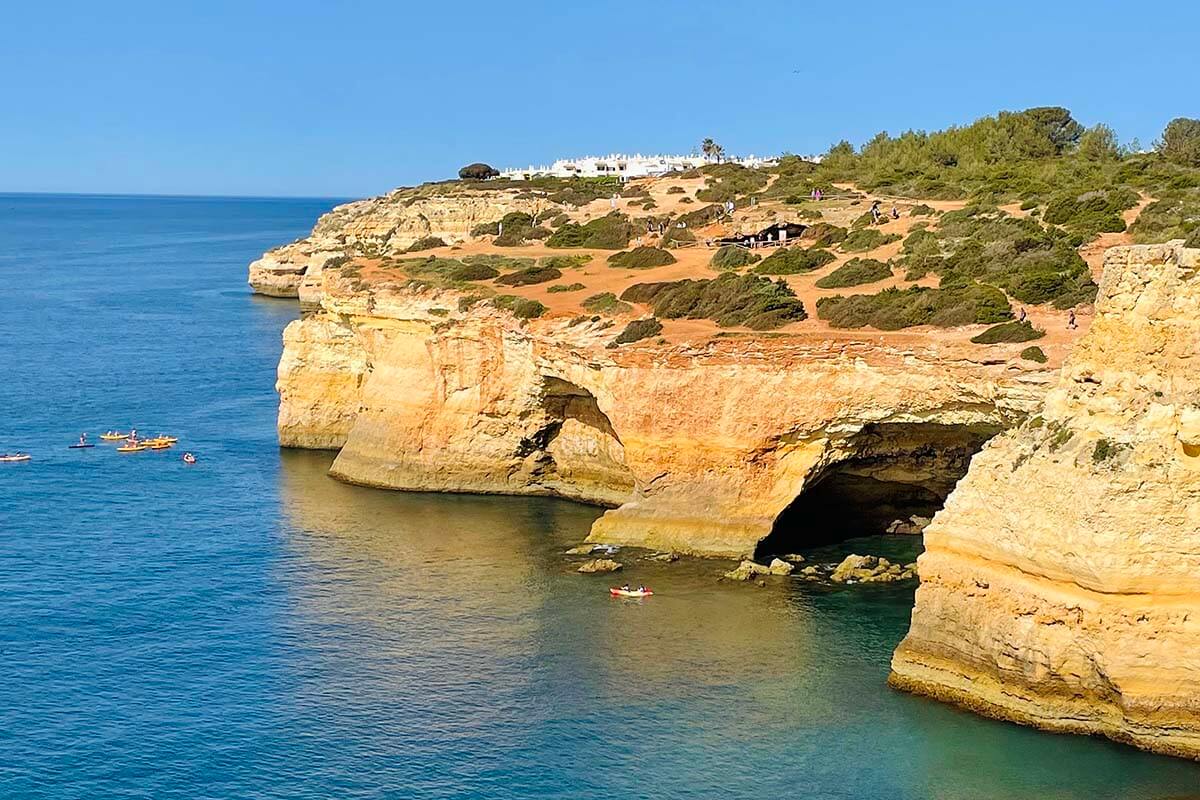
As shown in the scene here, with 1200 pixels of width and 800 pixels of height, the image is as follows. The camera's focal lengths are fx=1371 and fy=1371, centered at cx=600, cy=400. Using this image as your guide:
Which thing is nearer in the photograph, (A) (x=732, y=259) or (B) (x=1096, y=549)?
(B) (x=1096, y=549)

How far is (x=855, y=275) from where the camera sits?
4612 centimetres

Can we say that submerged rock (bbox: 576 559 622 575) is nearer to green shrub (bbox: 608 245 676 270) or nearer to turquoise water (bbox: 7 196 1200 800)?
turquoise water (bbox: 7 196 1200 800)

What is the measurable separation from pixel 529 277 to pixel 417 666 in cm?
2487

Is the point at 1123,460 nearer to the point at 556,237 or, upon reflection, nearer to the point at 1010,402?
the point at 1010,402

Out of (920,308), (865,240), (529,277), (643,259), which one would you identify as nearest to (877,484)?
(920,308)

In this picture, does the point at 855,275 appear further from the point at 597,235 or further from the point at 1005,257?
the point at 597,235

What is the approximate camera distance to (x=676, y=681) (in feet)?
95.6

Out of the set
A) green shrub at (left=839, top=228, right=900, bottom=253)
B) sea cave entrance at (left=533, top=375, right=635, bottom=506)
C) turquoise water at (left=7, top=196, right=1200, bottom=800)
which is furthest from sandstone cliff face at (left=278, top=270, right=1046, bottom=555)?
green shrub at (left=839, top=228, right=900, bottom=253)

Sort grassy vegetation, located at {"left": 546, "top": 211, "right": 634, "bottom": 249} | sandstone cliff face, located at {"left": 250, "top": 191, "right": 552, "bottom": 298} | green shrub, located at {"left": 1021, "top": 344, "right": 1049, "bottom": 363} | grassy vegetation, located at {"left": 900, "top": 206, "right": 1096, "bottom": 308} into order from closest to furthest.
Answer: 1. green shrub, located at {"left": 1021, "top": 344, "right": 1049, "bottom": 363}
2. grassy vegetation, located at {"left": 900, "top": 206, "right": 1096, "bottom": 308}
3. grassy vegetation, located at {"left": 546, "top": 211, "right": 634, "bottom": 249}
4. sandstone cliff face, located at {"left": 250, "top": 191, "right": 552, "bottom": 298}

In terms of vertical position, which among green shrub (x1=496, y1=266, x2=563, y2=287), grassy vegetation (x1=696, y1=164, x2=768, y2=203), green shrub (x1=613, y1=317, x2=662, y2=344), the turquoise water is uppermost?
grassy vegetation (x1=696, y1=164, x2=768, y2=203)

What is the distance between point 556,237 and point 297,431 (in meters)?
17.2

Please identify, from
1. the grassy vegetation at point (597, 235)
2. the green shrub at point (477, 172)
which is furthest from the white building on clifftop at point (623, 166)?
the grassy vegetation at point (597, 235)

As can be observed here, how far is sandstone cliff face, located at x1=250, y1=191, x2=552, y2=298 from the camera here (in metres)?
91.3

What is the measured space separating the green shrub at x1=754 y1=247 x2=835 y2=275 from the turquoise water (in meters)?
12.0
